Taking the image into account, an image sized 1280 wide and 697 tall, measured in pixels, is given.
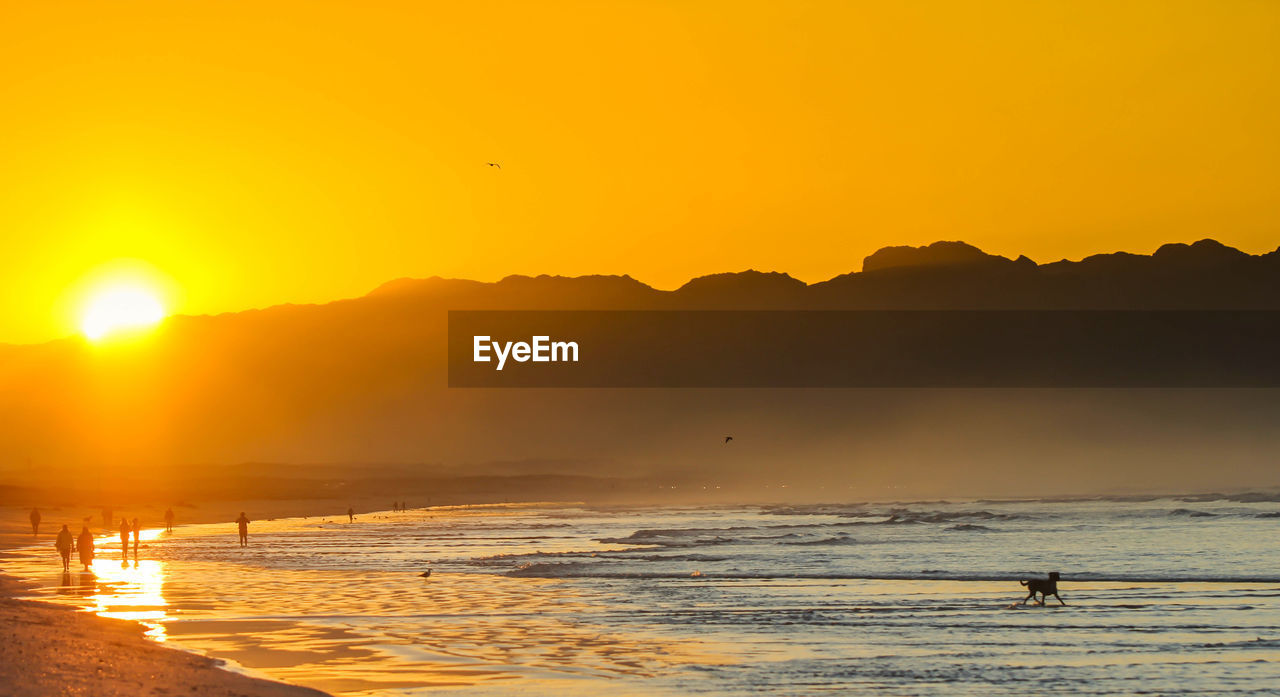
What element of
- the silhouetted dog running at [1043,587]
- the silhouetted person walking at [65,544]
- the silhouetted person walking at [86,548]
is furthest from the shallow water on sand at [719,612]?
Answer: the silhouetted person walking at [65,544]

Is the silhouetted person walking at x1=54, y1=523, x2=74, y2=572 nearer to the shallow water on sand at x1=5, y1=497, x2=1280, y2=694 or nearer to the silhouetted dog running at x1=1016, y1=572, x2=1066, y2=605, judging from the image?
the shallow water on sand at x1=5, y1=497, x2=1280, y2=694

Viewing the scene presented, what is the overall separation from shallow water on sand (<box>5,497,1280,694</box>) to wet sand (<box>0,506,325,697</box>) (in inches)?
41.4

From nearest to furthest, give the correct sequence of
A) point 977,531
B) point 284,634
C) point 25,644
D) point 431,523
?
point 25,644
point 284,634
point 977,531
point 431,523

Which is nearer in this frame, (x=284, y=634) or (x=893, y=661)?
(x=893, y=661)

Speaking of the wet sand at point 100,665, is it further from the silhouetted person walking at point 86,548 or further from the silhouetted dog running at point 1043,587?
the silhouetted person walking at point 86,548

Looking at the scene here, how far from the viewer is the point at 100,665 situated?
20.7m

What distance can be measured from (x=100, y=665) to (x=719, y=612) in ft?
48.5

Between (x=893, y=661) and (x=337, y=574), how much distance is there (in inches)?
1000

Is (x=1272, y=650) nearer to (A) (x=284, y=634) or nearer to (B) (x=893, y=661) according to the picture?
(B) (x=893, y=661)

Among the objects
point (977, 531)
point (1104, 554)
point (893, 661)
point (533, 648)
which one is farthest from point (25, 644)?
point (977, 531)

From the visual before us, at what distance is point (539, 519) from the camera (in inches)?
3814

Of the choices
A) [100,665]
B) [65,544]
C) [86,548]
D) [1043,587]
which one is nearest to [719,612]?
[1043,587]

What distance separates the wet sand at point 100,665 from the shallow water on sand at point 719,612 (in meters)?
1.05

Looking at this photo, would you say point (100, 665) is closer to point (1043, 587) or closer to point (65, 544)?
point (1043, 587)
